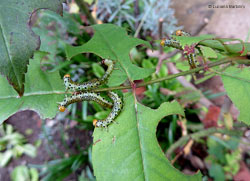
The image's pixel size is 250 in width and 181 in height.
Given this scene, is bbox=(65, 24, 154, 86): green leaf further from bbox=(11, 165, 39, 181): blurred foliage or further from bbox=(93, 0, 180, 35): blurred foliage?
bbox=(11, 165, 39, 181): blurred foliage

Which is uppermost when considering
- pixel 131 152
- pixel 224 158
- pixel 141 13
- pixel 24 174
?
pixel 141 13

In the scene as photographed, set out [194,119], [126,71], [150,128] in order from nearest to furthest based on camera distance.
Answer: [150,128], [126,71], [194,119]

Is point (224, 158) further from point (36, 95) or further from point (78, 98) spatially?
point (36, 95)

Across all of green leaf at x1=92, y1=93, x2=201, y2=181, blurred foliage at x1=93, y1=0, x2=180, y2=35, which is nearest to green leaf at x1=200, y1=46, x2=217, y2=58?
green leaf at x1=92, y1=93, x2=201, y2=181

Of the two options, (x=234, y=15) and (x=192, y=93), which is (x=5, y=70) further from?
(x=234, y=15)

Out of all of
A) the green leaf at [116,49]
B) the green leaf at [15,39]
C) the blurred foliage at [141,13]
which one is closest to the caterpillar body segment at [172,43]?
the green leaf at [116,49]

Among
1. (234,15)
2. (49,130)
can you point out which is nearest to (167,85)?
(234,15)

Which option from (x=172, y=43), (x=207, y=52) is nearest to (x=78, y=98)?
(x=172, y=43)
